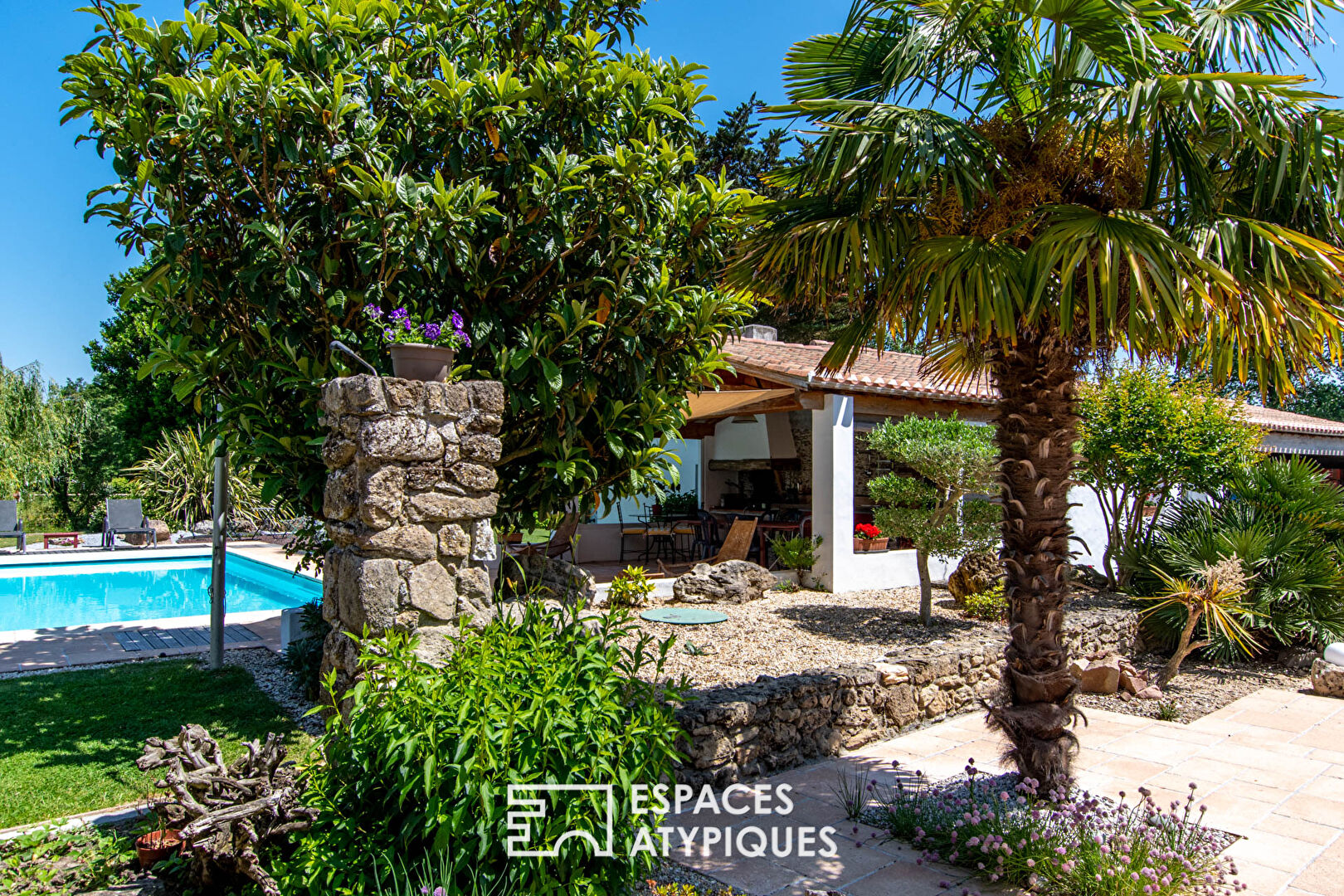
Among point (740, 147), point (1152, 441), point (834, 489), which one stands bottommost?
point (834, 489)

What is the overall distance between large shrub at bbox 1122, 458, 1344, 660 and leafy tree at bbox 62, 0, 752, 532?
641 cm

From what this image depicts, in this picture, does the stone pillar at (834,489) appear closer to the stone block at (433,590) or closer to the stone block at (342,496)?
the stone block at (433,590)

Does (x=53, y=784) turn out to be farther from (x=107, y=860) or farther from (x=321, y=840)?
(x=321, y=840)

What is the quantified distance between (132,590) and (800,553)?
1313 centimetres

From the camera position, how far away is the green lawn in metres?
4.84

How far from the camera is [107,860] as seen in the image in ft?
12.6

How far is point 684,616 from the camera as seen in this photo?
9453mm

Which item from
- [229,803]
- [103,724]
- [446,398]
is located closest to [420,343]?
[446,398]

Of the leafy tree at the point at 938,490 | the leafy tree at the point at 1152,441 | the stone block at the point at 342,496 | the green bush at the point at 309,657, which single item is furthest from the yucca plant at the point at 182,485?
the leafy tree at the point at 1152,441

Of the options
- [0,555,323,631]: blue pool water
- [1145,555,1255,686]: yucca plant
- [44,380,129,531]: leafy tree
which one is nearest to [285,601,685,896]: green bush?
[1145,555,1255,686]: yucca plant

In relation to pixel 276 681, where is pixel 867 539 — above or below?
above

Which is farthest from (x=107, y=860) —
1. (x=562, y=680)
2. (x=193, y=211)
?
(x=193, y=211)

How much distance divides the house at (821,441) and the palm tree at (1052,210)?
2788 mm

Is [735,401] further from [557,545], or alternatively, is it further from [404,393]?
[404,393]
